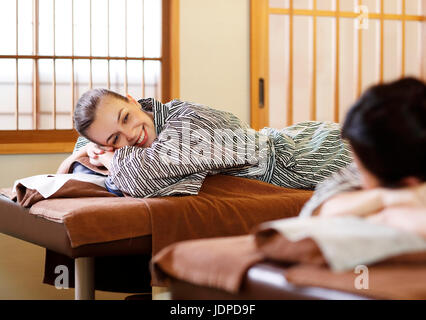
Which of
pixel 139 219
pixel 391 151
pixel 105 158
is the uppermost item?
pixel 391 151

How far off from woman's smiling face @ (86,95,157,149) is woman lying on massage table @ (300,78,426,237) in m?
1.39

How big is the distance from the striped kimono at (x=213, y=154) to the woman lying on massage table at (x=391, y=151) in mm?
1232

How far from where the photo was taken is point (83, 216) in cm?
180

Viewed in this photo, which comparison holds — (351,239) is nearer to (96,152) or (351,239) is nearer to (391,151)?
(391,151)

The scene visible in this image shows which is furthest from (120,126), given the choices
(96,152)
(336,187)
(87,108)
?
(336,187)

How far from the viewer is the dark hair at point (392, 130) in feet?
2.71

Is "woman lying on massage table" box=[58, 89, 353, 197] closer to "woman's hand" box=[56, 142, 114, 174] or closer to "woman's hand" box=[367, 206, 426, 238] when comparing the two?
"woman's hand" box=[56, 142, 114, 174]

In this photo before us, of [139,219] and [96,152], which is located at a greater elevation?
[96,152]

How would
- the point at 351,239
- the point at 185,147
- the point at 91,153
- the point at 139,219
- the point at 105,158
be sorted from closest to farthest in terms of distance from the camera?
the point at 351,239 → the point at 139,219 → the point at 185,147 → the point at 105,158 → the point at 91,153

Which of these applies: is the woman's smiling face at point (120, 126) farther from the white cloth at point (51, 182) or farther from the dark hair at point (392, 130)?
the dark hair at point (392, 130)

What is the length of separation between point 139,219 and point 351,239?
3.71 feet

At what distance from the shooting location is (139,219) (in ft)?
6.08

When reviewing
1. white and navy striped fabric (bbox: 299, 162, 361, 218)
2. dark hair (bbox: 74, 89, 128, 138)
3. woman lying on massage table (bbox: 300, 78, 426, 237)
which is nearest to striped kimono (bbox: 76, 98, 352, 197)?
dark hair (bbox: 74, 89, 128, 138)

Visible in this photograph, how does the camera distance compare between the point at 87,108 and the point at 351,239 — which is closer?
the point at 351,239
